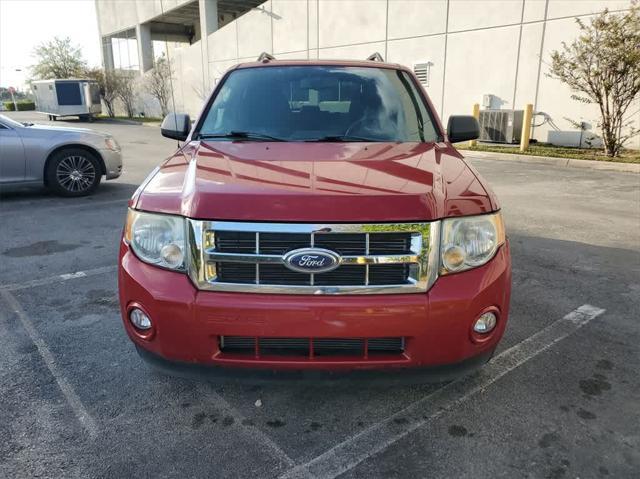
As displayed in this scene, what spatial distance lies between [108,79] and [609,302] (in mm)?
41432

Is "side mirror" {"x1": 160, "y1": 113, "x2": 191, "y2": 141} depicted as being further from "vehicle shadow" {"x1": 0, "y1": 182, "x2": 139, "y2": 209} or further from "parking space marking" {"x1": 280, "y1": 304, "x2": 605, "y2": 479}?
"vehicle shadow" {"x1": 0, "y1": 182, "x2": 139, "y2": 209}

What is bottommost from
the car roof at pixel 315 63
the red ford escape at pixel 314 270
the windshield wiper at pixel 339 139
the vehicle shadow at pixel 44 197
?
the vehicle shadow at pixel 44 197

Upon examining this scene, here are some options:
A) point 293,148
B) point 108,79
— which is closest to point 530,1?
point 293,148

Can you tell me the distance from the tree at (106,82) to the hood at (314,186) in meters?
Result: 40.6

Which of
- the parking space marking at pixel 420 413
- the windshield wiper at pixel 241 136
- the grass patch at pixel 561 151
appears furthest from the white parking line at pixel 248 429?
the grass patch at pixel 561 151

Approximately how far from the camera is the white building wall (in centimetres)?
1449

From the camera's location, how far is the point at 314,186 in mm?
2277

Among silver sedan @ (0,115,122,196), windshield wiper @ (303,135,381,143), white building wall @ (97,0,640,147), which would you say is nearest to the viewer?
windshield wiper @ (303,135,381,143)

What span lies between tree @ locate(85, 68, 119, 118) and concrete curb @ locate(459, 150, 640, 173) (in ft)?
107

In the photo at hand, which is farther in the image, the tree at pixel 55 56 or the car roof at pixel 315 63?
the tree at pixel 55 56

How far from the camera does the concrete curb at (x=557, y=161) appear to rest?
36.8 feet

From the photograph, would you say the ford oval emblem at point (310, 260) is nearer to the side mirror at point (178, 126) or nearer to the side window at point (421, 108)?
the side window at point (421, 108)

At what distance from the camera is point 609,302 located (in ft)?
13.1

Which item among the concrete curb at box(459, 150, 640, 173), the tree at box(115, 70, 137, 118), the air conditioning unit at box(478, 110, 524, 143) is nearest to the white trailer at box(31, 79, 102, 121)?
the tree at box(115, 70, 137, 118)
